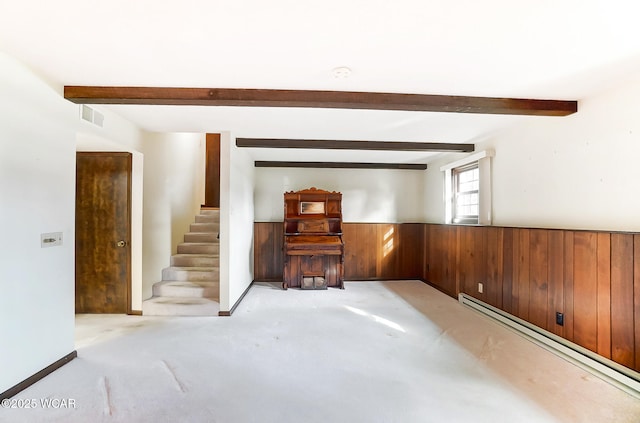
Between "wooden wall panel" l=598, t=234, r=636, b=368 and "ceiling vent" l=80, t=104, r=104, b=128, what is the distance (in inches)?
180

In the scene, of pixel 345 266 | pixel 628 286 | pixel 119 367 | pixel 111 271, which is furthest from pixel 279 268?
pixel 628 286

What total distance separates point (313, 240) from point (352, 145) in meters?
1.81

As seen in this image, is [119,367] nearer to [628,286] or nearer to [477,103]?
[477,103]

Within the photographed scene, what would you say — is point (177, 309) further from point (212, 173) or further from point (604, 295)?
point (604, 295)

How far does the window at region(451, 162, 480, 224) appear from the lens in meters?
4.30

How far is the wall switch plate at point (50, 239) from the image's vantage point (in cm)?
221

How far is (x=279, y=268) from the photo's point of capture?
5512 mm

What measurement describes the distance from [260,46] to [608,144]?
113 inches

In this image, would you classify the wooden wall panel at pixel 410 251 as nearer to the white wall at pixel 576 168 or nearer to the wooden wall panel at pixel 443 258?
the wooden wall panel at pixel 443 258

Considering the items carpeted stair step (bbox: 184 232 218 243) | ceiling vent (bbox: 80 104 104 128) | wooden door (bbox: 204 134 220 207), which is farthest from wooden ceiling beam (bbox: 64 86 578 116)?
wooden door (bbox: 204 134 220 207)

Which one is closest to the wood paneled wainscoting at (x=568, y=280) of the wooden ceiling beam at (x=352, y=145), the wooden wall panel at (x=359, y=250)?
the wooden ceiling beam at (x=352, y=145)

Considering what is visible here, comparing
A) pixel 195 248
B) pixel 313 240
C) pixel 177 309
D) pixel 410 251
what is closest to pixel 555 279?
pixel 410 251

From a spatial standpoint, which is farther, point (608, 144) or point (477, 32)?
point (608, 144)

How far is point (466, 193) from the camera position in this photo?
177 inches
